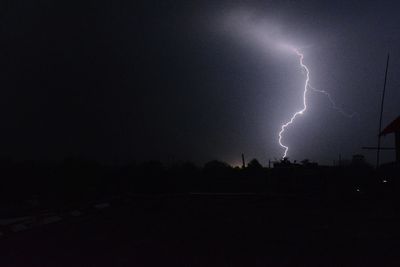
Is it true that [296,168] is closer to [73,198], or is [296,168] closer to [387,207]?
[387,207]

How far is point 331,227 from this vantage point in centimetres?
1029

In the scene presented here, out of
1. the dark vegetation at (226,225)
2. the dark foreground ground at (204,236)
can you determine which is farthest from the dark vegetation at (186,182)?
the dark foreground ground at (204,236)

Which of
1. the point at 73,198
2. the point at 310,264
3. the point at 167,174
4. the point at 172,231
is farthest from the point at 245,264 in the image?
the point at 167,174

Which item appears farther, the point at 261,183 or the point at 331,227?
the point at 261,183

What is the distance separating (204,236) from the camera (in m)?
9.09

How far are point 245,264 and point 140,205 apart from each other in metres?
6.69

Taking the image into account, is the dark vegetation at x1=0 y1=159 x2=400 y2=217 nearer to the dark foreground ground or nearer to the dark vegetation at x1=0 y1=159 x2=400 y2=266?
the dark vegetation at x1=0 y1=159 x2=400 y2=266

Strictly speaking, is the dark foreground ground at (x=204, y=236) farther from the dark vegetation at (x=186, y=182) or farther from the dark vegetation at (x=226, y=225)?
the dark vegetation at (x=186, y=182)

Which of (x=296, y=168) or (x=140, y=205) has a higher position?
(x=296, y=168)

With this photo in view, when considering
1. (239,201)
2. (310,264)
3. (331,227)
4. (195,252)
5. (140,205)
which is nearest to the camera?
(310,264)

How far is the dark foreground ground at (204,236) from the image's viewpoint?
23.5 feet

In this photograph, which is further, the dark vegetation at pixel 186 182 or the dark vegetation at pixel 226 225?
the dark vegetation at pixel 186 182

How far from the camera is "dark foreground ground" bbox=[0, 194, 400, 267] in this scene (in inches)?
282

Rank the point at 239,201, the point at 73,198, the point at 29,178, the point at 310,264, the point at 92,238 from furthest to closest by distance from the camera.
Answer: the point at 29,178
the point at 73,198
the point at 239,201
the point at 92,238
the point at 310,264
